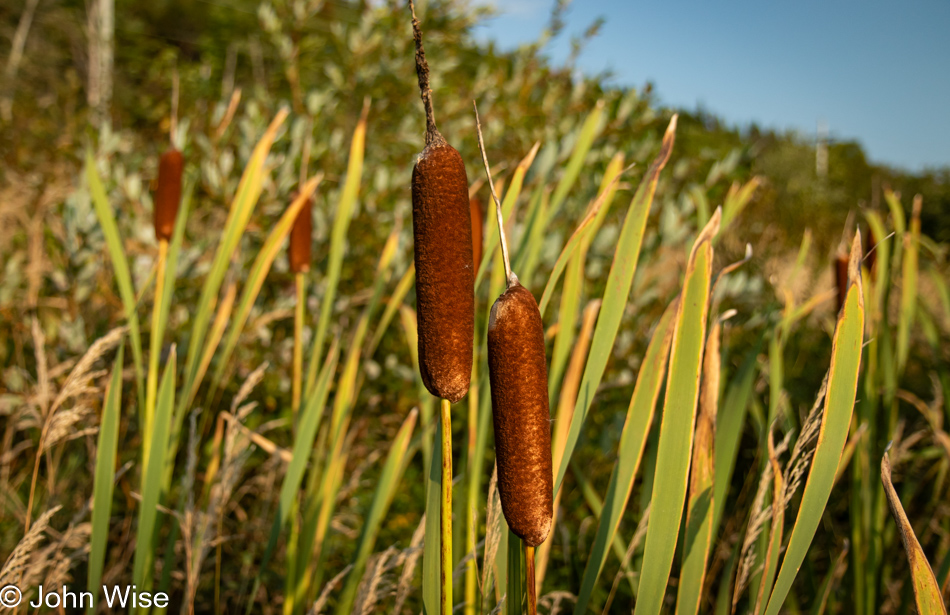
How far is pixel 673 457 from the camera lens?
2.09ft

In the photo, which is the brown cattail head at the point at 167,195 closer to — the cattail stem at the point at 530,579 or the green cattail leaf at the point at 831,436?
the cattail stem at the point at 530,579

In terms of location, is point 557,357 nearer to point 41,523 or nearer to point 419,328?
point 419,328

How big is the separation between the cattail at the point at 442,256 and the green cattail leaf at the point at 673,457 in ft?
0.86

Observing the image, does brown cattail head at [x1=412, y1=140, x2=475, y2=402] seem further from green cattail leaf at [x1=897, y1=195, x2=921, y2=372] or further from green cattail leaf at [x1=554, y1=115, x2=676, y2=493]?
green cattail leaf at [x1=897, y1=195, x2=921, y2=372]

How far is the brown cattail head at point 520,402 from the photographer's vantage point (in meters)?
0.47

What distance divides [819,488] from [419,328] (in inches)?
17.1

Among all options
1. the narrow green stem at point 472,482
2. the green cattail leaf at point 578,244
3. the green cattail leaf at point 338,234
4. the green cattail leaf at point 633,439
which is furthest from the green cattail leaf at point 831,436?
the green cattail leaf at point 338,234

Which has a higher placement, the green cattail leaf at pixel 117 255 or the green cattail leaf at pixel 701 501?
the green cattail leaf at pixel 117 255

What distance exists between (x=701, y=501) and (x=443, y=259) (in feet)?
1.68

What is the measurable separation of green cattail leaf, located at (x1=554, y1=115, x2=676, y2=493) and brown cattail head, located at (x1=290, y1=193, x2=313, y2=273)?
69cm

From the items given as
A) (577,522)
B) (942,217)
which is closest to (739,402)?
(577,522)

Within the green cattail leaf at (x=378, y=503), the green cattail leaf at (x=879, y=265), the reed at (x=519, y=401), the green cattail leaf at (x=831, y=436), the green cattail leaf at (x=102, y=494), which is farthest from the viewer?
the green cattail leaf at (x=879, y=265)

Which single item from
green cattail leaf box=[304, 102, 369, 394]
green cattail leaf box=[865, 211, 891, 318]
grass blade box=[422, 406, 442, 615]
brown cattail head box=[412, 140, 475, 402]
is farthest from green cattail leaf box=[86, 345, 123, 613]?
green cattail leaf box=[865, 211, 891, 318]

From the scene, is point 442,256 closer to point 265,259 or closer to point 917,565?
point 917,565
